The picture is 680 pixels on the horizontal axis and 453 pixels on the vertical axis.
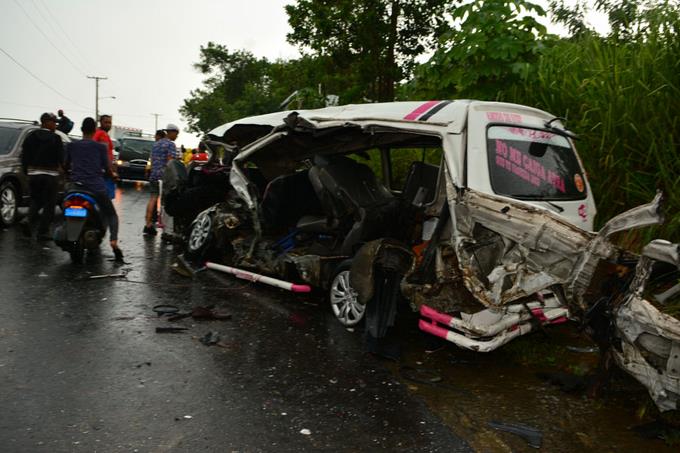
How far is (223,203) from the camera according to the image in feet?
27.1

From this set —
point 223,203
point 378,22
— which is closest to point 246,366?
point 223,203

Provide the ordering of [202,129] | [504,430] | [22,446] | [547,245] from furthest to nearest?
1. [202,129]
2. [547,245]
3. [504,430]
4. [22,446]

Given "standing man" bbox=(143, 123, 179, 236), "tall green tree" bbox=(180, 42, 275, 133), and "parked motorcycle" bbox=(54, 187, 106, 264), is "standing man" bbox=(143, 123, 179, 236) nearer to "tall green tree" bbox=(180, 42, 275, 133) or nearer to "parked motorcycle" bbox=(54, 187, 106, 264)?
"parked motorcycle" bbox=(54, 187, 106, 264)

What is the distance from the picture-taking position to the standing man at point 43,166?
9031mm

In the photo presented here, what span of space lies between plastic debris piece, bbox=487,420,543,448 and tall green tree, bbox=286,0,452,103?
35.9ft

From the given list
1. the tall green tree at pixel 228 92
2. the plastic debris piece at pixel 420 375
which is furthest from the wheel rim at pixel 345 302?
the tall green tree at pixel 228 92

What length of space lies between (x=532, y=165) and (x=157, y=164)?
7332 mm

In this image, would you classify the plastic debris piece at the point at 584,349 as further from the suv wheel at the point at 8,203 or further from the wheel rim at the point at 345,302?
the suv wheel at the point at 8,203

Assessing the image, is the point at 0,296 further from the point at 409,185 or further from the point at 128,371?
the point at 409,185

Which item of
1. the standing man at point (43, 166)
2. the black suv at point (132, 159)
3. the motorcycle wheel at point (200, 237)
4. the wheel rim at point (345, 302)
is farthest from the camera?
the black suv at point (132, 159)

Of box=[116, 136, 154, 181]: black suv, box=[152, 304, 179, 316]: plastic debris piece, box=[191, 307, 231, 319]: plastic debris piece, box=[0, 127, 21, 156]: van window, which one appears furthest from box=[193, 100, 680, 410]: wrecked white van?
box=[116, 136, 154, 181]: black suv

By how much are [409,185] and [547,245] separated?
102 inches

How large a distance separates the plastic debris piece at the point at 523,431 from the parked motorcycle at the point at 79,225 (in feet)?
19.2

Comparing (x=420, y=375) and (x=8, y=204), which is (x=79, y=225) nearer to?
(x=8, y=204)
